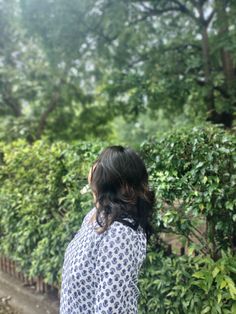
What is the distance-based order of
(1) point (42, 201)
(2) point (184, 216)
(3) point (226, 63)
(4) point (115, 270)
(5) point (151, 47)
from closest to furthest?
1. (4) point (115, 270)
2. (2) point (184, 216)
3. (1) point (42, 201)
4. (3) point (226, 63)
5. (5) point (151, 47)

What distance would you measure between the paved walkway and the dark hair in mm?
2219

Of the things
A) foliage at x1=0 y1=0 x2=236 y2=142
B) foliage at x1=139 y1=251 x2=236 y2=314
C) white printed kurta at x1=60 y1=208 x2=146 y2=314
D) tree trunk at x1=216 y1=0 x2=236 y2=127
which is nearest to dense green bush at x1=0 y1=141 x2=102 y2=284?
foliage at x1=139 y1=251 x2=236 y2=314

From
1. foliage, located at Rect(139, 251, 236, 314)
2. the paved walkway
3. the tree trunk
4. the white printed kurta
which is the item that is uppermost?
the tree trunk

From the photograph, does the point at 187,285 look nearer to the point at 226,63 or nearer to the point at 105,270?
the point at 105,270

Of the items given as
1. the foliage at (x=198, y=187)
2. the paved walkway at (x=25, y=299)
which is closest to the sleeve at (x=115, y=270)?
the foliage at (x=198, y=187)

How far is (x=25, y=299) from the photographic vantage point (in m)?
3.42

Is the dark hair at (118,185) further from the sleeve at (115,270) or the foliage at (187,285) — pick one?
the foliage at (187,285)

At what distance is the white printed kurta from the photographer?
1319 millimetres

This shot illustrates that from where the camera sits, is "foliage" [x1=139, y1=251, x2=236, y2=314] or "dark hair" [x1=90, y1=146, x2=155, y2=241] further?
"foliage" [x1=139, y1=251, x2=236, y2=314]

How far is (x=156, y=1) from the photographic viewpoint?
6.47m

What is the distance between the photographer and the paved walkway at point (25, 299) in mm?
3230

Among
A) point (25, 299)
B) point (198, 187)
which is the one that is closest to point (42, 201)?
point (25, 299)

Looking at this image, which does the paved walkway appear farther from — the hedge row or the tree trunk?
the tree trunk

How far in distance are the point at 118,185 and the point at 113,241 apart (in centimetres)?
24
